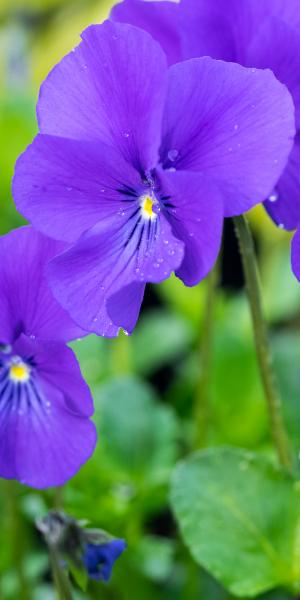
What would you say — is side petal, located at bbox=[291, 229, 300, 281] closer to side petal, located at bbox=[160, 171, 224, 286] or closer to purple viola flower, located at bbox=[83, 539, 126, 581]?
side petal, located at bbox=[160, 171, 224, 286]

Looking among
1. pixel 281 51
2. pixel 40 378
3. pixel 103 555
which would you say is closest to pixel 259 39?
pixel 281 51

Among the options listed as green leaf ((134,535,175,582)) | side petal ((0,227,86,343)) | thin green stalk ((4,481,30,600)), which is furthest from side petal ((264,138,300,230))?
green leaf ((134,535,175,582))

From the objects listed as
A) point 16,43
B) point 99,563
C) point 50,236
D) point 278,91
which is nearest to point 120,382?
point 99,563

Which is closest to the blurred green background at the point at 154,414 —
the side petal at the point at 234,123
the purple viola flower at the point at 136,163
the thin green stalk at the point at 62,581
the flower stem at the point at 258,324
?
the thin green stalk at the point at 62,581

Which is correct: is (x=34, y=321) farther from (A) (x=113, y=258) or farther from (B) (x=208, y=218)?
(B) (x=208, y=218)

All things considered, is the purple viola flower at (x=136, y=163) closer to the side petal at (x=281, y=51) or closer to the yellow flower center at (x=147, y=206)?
the yellow flower center at (x=147, y=206)

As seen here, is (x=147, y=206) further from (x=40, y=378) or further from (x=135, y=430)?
(x=135, y=430)
